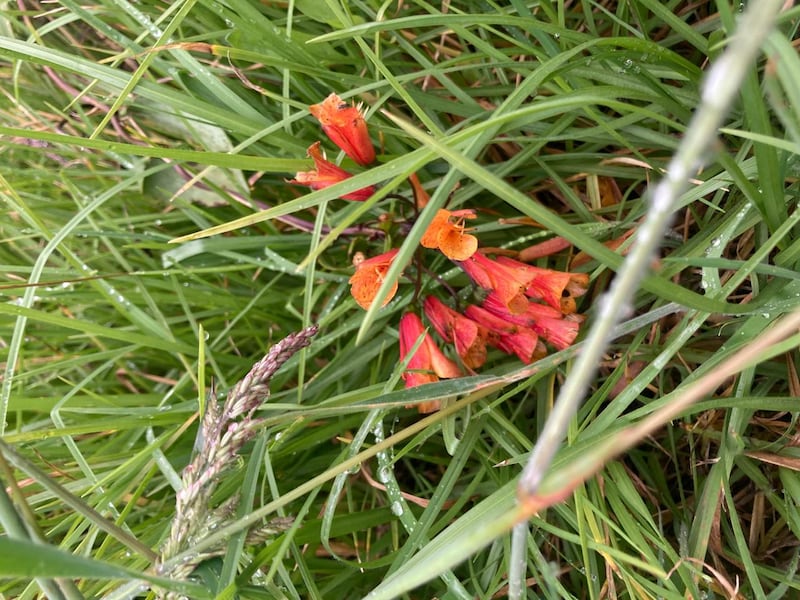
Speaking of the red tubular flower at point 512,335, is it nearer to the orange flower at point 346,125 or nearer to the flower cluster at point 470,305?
the flower cluster at point 470,305

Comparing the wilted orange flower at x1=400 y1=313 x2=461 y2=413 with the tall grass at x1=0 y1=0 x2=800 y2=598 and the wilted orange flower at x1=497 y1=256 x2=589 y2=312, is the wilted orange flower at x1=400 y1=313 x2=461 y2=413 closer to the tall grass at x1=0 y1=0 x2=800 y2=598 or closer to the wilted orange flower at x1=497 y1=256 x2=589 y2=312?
the tall grass at x1=0 y1=0 x2=800 y2=598

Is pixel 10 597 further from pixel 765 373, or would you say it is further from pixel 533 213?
pixel 765 373

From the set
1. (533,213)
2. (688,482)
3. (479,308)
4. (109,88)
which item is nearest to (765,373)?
(688,482)

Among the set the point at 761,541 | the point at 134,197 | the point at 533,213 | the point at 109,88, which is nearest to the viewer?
the point at 533,213

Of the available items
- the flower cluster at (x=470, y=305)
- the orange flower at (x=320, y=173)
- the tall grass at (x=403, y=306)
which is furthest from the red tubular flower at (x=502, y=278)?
the orange flower at (x=320, y=173)

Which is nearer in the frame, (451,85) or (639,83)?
(639,83)

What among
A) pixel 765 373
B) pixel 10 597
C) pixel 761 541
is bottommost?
A: pixel 10 597

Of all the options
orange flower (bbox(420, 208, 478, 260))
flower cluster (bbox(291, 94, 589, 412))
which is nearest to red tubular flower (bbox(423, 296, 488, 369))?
flower cluster (bbox(291, 94, 589, 412))
